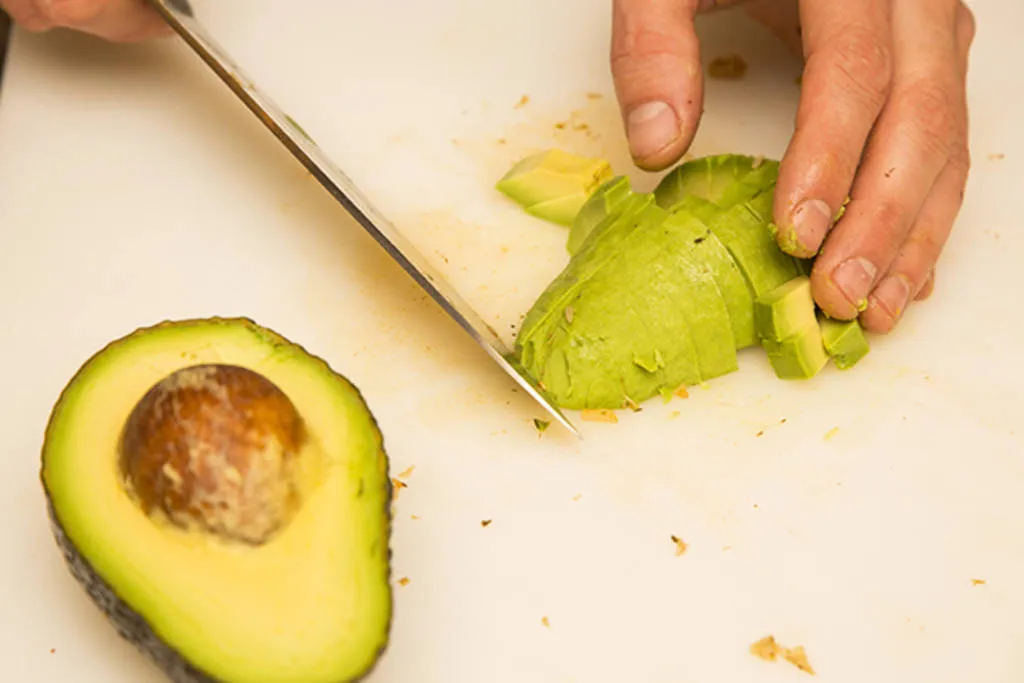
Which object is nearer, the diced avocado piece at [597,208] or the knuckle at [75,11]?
the diced avocado piece at [597,208]

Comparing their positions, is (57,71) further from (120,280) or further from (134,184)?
(120,280)

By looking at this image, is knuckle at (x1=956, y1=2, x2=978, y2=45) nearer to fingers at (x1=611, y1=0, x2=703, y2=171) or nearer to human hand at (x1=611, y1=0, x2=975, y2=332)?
human hand at (x1=611, y1=0, x2=975, y2=332)

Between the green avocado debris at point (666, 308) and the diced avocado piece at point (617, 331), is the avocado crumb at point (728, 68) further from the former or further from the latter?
the diced avocado piece at point (617, 331)

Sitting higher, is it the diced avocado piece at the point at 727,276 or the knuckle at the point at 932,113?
the knuckle at the point at 932,113

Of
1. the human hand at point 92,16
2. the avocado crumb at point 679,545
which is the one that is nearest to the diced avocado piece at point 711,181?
the avocado crumb at point 679,545

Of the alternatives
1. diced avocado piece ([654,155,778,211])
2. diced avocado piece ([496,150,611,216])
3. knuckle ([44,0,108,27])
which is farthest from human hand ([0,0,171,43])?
diced avocado piece ([654,155,778,211])

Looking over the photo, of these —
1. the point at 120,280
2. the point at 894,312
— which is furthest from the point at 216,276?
the point at 894,312

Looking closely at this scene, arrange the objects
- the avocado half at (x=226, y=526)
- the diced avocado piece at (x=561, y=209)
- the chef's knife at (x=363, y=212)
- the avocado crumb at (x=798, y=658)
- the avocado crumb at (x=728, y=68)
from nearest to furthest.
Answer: the avocado half at (x=226, y=526)
the avocado crumb at (x=798, y=658)
the chef's knife at (x=363, y=212)
the diced avocado piece at (x=561, y=209)
the avocado crumb at (x=728, y=68)
